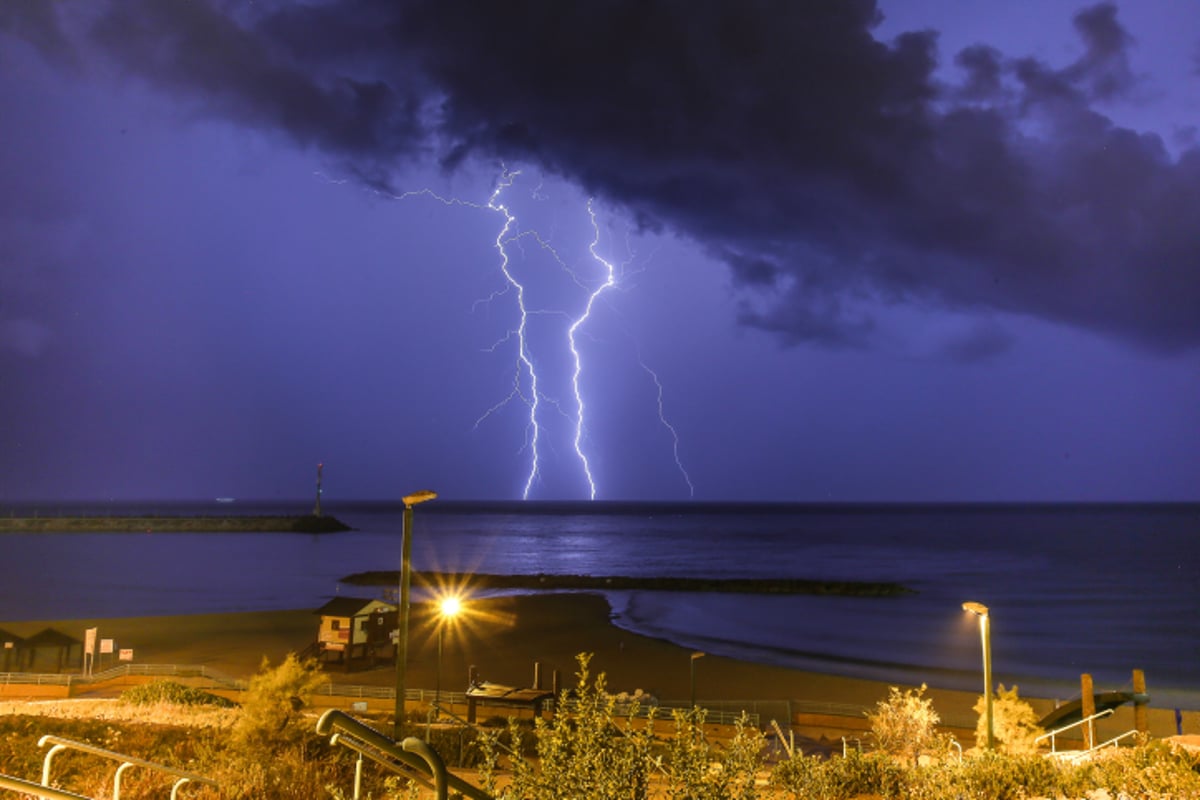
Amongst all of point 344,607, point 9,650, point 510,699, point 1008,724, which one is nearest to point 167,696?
point 510,699

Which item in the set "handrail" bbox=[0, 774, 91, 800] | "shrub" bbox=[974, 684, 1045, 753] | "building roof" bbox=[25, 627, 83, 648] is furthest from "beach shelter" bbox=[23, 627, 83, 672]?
"handrail" bbox=[0, 774, 91, 800]

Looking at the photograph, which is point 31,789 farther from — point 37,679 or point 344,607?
point 344,607

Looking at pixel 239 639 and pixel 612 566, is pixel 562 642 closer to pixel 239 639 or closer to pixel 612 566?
pixel 239 639

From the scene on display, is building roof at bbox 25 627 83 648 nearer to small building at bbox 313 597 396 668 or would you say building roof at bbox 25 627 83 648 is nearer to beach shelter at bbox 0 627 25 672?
beach shelter at bbox 0 627 25 672

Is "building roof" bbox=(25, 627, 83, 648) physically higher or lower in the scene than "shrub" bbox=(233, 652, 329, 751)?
higher

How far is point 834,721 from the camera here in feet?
71.8

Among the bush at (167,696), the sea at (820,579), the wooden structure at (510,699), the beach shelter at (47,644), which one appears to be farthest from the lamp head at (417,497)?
the sea at (820,579)

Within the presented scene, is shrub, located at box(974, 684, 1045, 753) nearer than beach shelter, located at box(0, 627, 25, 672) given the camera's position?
Yes

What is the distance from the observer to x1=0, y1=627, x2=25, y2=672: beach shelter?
2917 centimetres

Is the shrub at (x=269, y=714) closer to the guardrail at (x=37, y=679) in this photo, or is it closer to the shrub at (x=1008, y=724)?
the shrub at (x=1008, y=724)

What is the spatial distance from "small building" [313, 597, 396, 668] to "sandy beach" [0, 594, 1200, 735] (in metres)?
0.93

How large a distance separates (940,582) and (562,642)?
42129mm

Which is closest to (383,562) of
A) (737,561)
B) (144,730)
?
(737,561)

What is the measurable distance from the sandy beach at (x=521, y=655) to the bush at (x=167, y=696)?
313 inches
